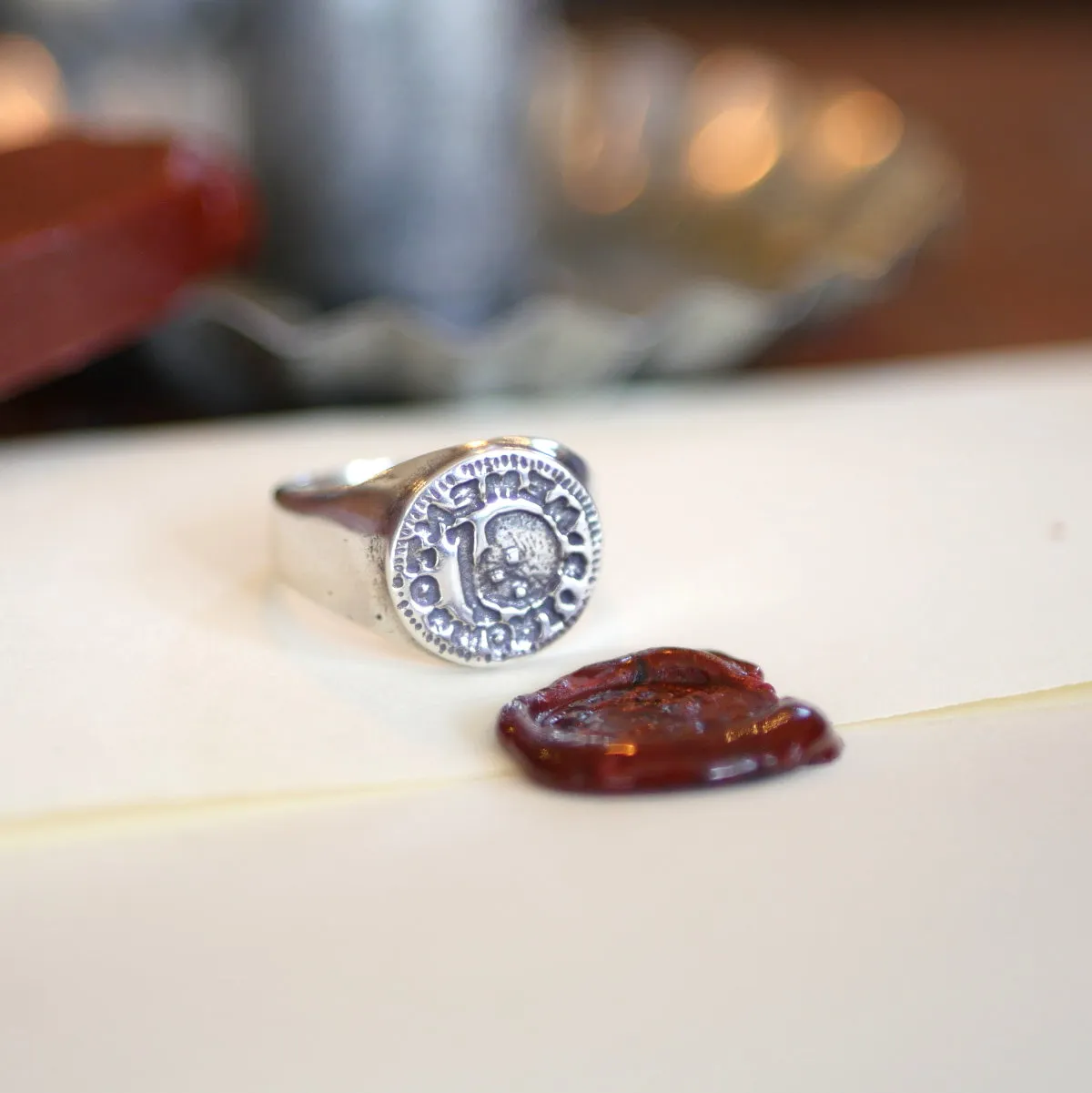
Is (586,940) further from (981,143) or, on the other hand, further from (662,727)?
(981,143)

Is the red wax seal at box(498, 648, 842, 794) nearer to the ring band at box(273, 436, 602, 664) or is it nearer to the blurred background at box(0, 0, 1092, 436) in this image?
the ring band at box(273, 436, 602, 664)

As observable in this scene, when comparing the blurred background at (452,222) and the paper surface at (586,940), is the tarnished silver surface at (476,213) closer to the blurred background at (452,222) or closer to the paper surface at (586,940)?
the blurred background at (452,222)

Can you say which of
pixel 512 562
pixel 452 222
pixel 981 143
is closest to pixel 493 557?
pixel 512 562

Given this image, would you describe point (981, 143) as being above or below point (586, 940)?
above

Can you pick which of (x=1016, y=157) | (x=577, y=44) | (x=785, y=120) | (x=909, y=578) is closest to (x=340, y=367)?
(x=909, y=578)

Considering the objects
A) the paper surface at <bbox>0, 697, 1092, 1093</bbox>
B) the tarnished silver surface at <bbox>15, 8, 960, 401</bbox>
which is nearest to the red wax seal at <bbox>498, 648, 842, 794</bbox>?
the paper surface at <bbox>0, 697, 1092, 1093</bbox>

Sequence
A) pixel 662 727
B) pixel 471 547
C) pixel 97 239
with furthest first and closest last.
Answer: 1. pixel 97 239
2. pixel 471 547
3. pixel 662 727
